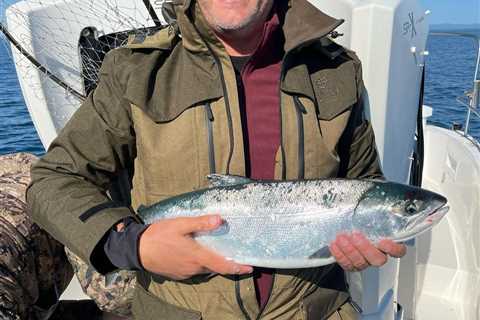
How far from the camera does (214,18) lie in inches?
82.0

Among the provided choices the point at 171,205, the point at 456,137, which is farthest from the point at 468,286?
the point at 171,205

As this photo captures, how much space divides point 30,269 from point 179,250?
1429 millimetres

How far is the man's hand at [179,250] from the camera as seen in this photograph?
6.23ft

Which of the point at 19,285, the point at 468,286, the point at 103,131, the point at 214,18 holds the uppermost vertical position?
the point at 214,18

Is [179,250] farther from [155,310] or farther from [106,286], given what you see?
[106,286]

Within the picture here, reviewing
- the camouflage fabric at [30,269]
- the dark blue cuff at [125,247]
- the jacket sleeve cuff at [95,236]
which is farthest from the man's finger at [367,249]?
the camouflage fabric at [30,269]

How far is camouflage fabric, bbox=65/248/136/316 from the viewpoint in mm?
3199

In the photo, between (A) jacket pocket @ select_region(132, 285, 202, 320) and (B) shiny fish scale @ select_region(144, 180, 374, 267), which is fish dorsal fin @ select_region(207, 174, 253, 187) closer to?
(B) shiny fish scale @ select_region(144, 180, 374, 267)

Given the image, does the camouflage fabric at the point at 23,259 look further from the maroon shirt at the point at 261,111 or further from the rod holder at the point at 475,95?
the rod holder at the point at 475,95

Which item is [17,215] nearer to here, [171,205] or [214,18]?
[171,205]

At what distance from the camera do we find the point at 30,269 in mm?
2920

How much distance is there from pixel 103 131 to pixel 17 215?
1.19 m

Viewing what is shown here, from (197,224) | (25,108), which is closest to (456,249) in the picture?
(197,224)

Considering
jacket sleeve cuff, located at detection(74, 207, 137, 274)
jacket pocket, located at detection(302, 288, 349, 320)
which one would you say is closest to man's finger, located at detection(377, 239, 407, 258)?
jacket pocket, located at detection(302, 288, 349, 320)
